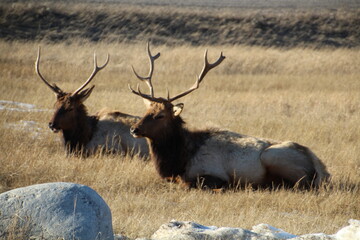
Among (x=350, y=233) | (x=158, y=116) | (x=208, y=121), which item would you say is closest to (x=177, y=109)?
(x=158, y=116)

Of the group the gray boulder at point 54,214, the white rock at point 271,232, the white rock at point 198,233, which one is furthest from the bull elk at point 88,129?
the gray boulder at point 54,214

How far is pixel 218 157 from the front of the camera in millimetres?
8195

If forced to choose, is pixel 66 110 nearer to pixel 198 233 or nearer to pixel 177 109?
pixel 177 109

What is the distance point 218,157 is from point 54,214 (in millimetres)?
4387

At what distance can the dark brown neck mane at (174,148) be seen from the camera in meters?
8.18

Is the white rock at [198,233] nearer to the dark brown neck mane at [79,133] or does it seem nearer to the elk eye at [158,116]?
the elk eye at [158,116]

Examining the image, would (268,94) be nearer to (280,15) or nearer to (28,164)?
(28,164)

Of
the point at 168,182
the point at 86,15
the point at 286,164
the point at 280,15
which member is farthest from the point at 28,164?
the point at 280,15

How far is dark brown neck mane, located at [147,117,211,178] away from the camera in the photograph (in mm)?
8180

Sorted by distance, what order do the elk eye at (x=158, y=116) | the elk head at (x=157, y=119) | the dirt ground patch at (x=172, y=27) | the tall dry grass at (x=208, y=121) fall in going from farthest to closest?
1. the dirt ground patch at (x=172, y=27)
2. the elk eye at (x=158, y=116)
3. the elk head at (x=157, y=119)
4. the tall dry grass at (x=208, y=121)

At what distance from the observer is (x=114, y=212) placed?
19.6ft

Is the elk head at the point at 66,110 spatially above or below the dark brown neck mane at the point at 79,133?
above

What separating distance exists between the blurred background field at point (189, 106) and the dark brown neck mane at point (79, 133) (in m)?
0.29

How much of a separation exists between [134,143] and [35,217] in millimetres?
5701
